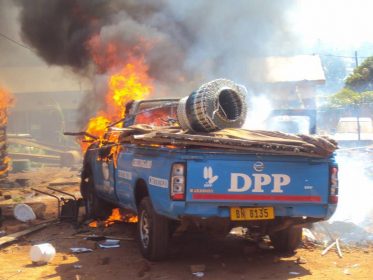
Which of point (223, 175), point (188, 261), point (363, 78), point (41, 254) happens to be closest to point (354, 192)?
point (188, 261)

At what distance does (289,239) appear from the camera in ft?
19.2

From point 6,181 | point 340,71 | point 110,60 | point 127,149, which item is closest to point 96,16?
point 110,60

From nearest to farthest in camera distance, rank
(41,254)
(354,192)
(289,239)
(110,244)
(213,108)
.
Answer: (213,108), (41,254), (289,239), (110,244), (354,192)

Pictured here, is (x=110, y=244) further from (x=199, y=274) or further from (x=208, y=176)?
(x=208, y=176)

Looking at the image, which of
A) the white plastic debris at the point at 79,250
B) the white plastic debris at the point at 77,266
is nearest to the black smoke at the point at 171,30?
the white plastic debris at the point at 79,250

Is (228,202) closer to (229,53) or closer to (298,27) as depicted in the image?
(229,53)

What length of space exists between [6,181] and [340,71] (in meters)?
37.1

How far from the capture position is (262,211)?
5020 mm

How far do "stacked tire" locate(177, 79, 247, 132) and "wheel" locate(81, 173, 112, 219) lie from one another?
312cm

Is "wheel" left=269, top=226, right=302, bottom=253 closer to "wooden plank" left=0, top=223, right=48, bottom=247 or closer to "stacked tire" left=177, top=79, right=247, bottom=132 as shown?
"stacked tire" left=177, top=79, right=247, bottom=132

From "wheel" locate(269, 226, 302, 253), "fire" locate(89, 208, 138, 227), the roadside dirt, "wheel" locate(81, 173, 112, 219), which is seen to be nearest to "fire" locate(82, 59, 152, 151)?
"wheel" locate(81, 173, 112, 219)

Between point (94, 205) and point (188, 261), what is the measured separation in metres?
3.06

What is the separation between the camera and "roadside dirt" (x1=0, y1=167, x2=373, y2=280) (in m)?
5.09

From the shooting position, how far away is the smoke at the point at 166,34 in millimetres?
13367
